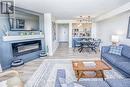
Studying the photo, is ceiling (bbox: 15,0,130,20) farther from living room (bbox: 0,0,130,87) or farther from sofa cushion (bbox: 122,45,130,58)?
sofa cushion (bbox: 122,45,130,58)

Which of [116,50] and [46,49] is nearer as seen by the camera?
[116,50]

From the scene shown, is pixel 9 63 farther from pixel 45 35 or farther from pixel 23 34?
pixel 45 35

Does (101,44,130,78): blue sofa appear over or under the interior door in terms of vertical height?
under

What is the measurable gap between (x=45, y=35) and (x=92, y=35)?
4.54 m

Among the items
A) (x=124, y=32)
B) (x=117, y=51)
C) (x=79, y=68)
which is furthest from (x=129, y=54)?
(x=79, y=68)

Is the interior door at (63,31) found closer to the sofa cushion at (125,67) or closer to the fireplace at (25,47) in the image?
the fireplace at (25,47)

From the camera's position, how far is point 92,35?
900cm

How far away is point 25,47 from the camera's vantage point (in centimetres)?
488

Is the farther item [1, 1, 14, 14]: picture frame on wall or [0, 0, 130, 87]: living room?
[1, 1, 14, 14]: picture frame on wall

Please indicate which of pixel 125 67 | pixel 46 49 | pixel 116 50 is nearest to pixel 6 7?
pixel 46 49

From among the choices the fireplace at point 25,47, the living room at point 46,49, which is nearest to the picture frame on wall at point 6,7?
the living room at point 46,49

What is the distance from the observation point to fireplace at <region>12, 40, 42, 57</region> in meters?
4.29

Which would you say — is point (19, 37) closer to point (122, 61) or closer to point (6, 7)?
point (6, 7)

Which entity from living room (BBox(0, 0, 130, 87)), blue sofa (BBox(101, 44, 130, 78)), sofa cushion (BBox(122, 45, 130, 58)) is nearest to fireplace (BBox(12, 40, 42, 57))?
living room (BBox(0, 0, 130, 87))
